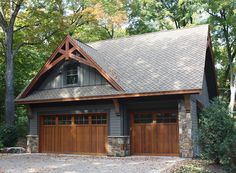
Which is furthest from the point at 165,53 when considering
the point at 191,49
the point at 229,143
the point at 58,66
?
the point at 229,143

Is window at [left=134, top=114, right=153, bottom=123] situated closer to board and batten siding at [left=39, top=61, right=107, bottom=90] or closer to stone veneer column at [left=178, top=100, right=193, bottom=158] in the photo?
stone veneer column at [left=178, top=100, right=193, bottom=158]

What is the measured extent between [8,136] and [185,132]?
32.8 feet

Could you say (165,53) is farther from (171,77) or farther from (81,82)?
(81,82)

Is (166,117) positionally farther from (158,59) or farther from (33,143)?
(33,143)

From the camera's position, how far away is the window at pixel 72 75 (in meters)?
17.2

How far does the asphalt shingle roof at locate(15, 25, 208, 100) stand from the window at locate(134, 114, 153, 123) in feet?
5.06

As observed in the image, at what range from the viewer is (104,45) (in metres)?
20.5

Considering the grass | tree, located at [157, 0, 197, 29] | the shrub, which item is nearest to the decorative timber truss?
the shrub

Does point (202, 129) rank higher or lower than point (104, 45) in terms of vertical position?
A: lower

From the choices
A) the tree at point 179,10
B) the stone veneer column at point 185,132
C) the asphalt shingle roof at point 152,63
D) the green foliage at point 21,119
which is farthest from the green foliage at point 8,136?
the tree at point 179,10

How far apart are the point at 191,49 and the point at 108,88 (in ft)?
15.3

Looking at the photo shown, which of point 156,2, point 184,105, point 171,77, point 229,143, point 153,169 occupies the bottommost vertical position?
point 153,169

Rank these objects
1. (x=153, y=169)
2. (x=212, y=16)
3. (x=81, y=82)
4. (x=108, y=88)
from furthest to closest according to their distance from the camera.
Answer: (x=212, y=16)
(x=81, y=82)
(x=108, y=88)
(x=153, y=169)

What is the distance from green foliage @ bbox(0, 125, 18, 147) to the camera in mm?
18266
